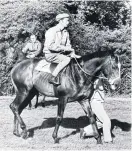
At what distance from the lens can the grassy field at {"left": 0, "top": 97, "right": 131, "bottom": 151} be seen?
769 centimetres

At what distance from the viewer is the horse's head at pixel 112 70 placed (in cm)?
741

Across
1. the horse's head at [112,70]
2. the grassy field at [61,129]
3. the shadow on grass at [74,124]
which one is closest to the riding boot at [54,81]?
the horse's head at [112,70]

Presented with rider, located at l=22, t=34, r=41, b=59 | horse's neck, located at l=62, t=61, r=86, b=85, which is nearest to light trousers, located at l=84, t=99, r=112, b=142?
horse's neck, located at l=62, t=61, r=86, b=85

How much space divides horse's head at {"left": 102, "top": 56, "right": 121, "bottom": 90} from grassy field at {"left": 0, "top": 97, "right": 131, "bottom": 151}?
145 cm

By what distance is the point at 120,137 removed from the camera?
339 inches

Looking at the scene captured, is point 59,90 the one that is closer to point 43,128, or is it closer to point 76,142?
point 76,142

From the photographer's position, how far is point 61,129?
9484mm

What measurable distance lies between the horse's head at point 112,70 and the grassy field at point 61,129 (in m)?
1.45

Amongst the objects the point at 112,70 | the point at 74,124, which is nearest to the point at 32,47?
the point at 74,124

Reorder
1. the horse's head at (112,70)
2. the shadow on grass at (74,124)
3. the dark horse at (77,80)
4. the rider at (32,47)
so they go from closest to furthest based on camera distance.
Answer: the horse's head at (112,70)
the dark horse at (77,80)
the shadow on grass at (74,124)
the rider at (32,47)

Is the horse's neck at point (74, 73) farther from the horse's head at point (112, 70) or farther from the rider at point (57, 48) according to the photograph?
the horse's head at point (112, 70)

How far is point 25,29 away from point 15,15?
935 millimetres

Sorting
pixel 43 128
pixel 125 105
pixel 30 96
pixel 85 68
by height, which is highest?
pixel 85 68

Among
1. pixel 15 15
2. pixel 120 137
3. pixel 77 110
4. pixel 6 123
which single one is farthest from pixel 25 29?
pixel 120 137
